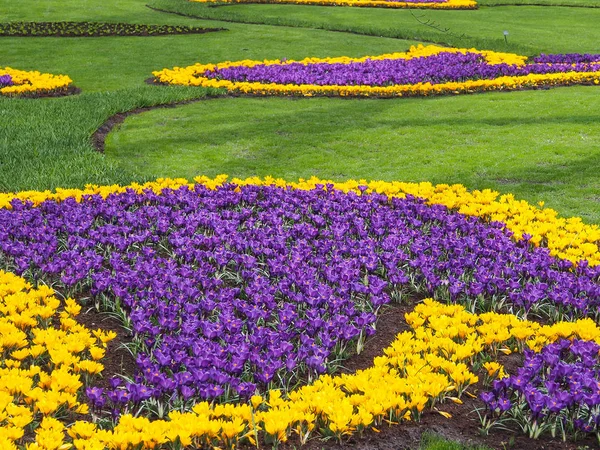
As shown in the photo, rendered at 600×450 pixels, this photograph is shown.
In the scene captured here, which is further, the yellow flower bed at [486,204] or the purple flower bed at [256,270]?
the yellow flower bed at [486,204]

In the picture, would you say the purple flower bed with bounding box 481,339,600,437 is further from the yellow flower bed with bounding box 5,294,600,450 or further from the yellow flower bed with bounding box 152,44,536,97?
the yellow flower bed with bounding box 152,44,536,97

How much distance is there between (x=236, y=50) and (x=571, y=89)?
33.8 ft

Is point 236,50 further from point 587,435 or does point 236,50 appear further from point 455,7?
point 587,435

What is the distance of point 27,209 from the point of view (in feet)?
28.5

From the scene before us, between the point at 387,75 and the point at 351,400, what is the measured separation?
14.4 m

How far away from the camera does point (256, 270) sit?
713 centimetres

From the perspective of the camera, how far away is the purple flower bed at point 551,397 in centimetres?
475

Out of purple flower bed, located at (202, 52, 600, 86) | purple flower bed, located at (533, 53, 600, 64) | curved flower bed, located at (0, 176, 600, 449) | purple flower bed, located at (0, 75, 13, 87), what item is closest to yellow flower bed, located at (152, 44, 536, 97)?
purple flower bed, located at (202, 52, 600, 86)

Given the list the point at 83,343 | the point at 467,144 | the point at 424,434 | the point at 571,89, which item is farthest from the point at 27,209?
the point at 571,89

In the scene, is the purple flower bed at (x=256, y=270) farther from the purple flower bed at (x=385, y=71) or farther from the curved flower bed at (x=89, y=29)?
the curved flower bed at (x=89, y=29)

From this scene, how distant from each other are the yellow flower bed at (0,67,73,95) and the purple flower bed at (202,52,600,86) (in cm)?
363

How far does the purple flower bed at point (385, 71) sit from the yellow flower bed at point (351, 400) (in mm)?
12414

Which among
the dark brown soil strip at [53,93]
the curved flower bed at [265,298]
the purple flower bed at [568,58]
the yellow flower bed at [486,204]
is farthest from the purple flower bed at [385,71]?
the curved flower bed at [265,298]

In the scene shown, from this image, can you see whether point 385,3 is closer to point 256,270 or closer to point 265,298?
point 256,270
